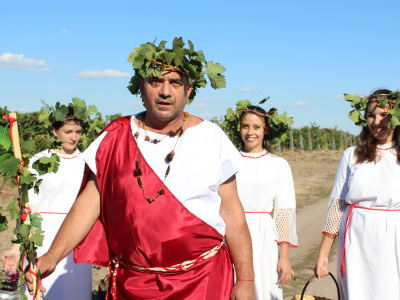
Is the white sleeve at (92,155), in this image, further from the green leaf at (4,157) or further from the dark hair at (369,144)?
the dark hair at (369,144)

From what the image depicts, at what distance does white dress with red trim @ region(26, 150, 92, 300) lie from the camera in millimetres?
4875

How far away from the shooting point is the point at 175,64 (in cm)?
308

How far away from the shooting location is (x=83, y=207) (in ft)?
9.66

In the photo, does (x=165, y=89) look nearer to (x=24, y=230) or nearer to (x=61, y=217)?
(x=24, y=230)

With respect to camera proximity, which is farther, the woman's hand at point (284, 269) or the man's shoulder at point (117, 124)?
the woman's hand at point (284, 269)

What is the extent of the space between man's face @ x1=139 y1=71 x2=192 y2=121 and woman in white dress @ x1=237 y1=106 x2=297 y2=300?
6.35 feet

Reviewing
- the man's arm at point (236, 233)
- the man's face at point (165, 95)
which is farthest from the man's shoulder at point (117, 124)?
the man's arm at point (236, 233)

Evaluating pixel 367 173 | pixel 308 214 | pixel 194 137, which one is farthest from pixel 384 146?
pixel 308 214

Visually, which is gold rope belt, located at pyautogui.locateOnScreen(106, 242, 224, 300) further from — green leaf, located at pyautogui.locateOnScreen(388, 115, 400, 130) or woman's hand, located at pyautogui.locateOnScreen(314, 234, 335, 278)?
green leaf, located at pyautogui.locateOnScreen(388, 115, 400, 130)

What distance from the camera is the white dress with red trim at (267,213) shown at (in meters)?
4.71

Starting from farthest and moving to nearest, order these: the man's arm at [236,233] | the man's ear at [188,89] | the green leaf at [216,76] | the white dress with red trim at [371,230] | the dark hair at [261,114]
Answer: the dark hair at [261,114] → the white dress with red trim at [371,230] → the green leaf at [216,76] → the man's ear at [188,89] → the man's arm at [236,233]

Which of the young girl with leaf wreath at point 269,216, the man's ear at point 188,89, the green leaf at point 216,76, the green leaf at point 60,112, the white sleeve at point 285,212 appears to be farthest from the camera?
the green leaf at point 60,112

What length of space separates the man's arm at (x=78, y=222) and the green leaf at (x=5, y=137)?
71 centimetres

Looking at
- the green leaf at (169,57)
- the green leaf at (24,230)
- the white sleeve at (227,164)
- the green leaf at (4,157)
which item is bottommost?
the green leaf at (24,230)
